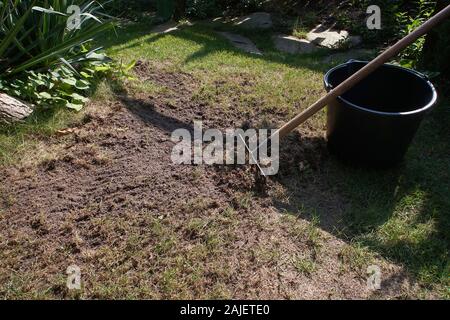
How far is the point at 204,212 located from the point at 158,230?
0.34 meters

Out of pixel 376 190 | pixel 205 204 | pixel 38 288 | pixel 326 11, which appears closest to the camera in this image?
pixel 38 288

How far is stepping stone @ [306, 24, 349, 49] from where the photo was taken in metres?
6.01

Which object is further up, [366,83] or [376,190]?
[366,83]

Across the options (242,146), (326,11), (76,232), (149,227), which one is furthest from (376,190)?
(326,11)

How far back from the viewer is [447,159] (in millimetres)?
3416

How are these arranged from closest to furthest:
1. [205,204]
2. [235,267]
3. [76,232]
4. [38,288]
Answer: [38,288], [235,267], [76,232], [205,204]

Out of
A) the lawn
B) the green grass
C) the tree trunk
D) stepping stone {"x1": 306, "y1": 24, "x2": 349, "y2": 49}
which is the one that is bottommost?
stepping stone {"x1": 306, "y1": 24, "x2": 349, "y2": 49}

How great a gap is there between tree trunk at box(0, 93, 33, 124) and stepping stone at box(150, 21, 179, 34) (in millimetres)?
3723

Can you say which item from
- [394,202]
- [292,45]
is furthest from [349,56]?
[394,202]

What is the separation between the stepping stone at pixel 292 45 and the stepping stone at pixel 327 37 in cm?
15

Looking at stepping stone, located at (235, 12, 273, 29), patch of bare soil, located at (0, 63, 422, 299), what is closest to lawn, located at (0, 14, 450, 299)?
patch of bare soil, located at (0, 63, 422, 299)

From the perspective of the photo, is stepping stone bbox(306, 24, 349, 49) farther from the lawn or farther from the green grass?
the green grass

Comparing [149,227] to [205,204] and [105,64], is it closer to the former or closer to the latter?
[205,204]

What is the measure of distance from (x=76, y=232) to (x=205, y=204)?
855mm
